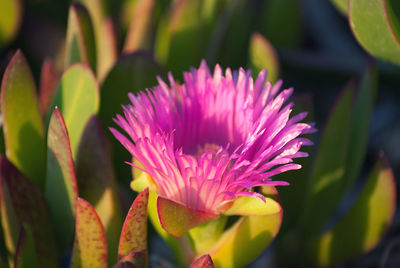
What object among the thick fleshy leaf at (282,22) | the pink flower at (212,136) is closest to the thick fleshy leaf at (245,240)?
the pink flower at (212,136)

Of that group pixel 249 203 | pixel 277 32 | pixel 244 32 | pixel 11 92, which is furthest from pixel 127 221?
pixel 277 32

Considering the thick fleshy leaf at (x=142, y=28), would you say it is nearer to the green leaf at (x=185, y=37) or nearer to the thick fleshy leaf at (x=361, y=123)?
the green leaf at (x=185, y=37)

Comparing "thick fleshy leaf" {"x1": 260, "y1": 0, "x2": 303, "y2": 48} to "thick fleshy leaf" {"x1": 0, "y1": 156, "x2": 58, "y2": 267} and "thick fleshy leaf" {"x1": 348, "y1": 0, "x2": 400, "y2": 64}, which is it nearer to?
"thick fleshy leaf" {"x1": 348, "y1": 0, "x2": 400, "y2": 64}

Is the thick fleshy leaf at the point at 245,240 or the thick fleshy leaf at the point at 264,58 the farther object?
the thick fleshy leaf at the point at 264,58

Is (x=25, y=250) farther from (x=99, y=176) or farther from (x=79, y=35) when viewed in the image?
(x=79, y=35)

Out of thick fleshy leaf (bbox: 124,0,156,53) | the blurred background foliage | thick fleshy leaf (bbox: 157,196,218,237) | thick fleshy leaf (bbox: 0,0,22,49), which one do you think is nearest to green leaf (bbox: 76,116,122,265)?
the blurred background foliage

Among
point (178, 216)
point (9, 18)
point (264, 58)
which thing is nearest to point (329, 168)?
point (264, 58)

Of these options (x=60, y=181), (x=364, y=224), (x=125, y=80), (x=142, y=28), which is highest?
(x=142, y=28)
